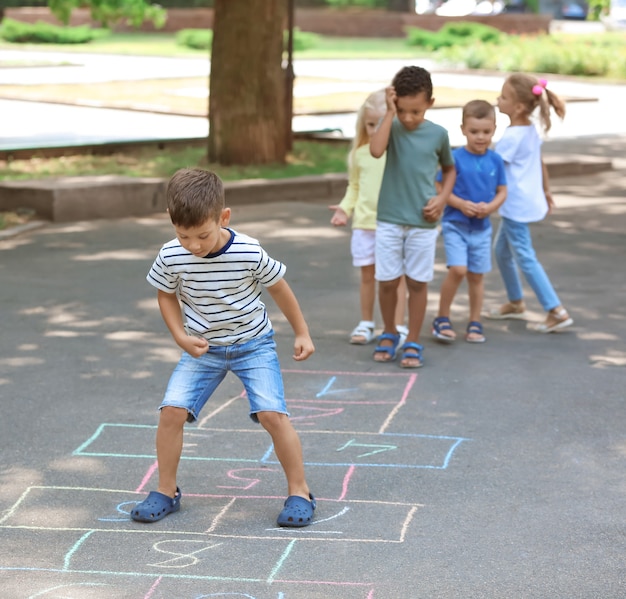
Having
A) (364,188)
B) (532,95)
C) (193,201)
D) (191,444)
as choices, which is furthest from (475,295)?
(193,201)

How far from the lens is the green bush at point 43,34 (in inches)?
1502

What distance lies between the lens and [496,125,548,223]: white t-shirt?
720cm

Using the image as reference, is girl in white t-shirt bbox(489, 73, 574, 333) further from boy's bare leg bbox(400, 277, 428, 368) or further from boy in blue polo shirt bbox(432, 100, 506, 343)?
boy's bare leg bbox(400, 277, 428, 368)

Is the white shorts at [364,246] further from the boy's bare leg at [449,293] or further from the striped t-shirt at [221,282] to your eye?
the striped t-shirt at [221,282]

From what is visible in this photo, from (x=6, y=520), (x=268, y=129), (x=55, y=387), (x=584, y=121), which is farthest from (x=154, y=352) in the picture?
(x=584, y=121)

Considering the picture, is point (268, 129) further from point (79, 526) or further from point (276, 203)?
point (79, 526)

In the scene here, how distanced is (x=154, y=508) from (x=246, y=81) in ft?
27.8

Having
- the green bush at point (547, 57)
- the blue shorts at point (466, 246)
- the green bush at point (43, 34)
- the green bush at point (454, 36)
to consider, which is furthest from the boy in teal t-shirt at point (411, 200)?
the green bush at point (43, 34)

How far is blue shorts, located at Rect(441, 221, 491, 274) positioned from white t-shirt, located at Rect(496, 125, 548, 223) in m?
0.39

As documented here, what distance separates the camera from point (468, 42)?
35.9m

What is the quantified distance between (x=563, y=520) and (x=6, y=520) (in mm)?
2033

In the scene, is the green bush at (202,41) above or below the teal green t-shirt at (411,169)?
below

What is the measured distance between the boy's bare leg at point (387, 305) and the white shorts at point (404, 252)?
0.19 feet

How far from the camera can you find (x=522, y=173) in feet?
23.8
